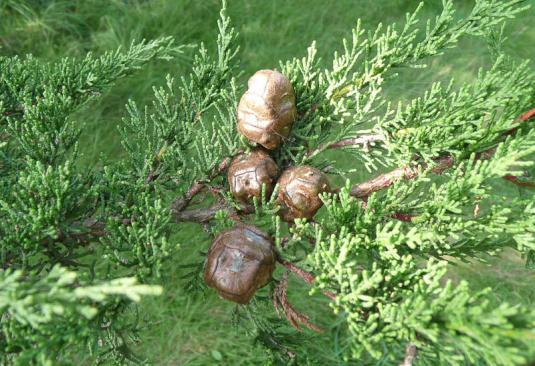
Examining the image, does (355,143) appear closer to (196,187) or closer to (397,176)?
(397,176)

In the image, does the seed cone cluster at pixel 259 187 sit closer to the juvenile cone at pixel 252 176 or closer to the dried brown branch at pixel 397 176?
the juvenile cone at pixel 252 176

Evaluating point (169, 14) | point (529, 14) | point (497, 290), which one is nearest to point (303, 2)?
point (169, 14)

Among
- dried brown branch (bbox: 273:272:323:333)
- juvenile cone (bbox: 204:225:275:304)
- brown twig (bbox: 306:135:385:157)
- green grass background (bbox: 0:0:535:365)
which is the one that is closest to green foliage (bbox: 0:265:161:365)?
juvenile cone (bbox: 204:225:275:304)

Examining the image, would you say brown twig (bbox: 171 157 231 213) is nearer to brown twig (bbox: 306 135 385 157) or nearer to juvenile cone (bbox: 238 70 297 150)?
juvenile cone (bbox: 238 70 297 150)

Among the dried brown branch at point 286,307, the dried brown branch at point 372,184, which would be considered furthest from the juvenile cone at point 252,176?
the dried brown branch at point 286,307

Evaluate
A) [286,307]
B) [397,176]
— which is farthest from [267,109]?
[286,307]

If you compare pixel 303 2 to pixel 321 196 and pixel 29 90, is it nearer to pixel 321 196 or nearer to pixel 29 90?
pixel 29 90

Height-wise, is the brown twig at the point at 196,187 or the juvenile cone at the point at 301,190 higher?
the juvenile cone at the point at 301,190
